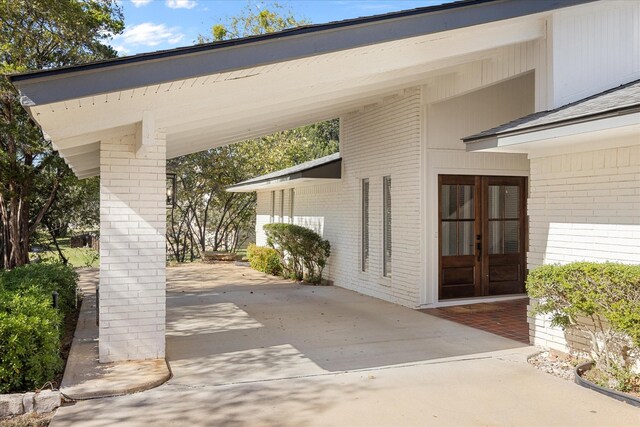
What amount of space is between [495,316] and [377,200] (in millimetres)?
3300

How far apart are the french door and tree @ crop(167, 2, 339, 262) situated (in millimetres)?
12378

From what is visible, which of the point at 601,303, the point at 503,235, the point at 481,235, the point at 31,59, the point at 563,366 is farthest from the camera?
the point at 31,59

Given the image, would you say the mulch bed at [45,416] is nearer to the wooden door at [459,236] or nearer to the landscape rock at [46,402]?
the landscape rock at [46,402]

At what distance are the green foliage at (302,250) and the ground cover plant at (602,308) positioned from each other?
721 centimetres

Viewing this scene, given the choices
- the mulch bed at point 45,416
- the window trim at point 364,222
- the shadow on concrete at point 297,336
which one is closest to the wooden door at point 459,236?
the shadow on concrete at point 297,336

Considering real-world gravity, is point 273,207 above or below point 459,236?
above

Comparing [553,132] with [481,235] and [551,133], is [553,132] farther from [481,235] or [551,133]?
[481,235]

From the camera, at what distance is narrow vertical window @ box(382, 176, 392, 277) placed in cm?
1007

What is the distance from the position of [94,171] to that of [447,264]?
663 centimetres

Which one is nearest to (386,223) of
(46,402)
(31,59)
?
(46,402)

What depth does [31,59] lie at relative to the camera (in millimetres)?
11312

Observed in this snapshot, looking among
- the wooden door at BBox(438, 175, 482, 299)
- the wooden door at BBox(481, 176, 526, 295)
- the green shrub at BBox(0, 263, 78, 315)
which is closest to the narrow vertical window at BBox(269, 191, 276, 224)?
the green shrub at BBox(0, 263, 78, 315)

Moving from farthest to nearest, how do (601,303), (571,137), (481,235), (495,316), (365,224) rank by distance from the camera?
(365,224) → (481,235) → (495,316) → (571,137) → (601,303)

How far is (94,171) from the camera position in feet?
31.7
